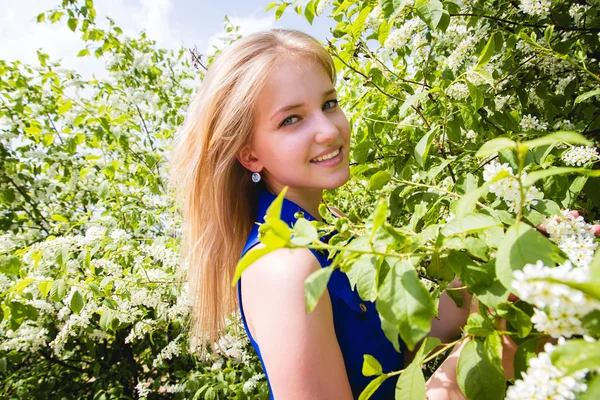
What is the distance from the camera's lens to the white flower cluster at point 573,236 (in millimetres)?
658

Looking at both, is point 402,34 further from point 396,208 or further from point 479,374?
point 479,374

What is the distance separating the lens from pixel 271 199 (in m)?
1.41

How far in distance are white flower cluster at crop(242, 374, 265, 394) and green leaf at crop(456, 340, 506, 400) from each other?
6.00 ft

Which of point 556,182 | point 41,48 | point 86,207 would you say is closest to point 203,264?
point 556,182

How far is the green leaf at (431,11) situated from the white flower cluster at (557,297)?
92 centimetres

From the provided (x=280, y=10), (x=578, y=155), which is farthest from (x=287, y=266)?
(x=280, y=10)

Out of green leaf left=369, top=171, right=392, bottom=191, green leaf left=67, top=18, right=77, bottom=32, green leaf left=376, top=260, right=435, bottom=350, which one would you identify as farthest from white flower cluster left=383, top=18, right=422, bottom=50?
green leaf left=67, top=18, right=77, bottom=32

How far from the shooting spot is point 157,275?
2.20m

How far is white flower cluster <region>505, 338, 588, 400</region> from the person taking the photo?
464 millimetres

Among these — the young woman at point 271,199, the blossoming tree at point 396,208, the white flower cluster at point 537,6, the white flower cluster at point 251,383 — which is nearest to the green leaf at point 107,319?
the blossoming tree at point 396,208

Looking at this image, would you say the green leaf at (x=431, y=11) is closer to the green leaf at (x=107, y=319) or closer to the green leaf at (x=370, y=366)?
the green leaf at (x=370, y=366)

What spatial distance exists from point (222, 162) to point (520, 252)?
3.63ft

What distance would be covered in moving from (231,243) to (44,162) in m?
2.98

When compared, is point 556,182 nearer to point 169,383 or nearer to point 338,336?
point 338,336
